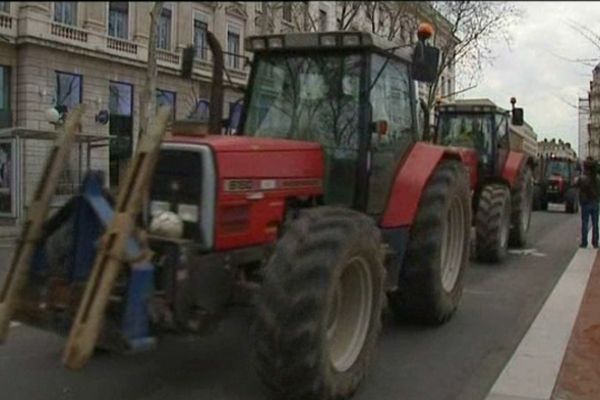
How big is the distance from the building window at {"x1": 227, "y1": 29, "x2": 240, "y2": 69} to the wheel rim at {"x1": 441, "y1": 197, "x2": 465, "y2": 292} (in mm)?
3235

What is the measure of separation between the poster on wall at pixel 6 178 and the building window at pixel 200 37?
50.3ft

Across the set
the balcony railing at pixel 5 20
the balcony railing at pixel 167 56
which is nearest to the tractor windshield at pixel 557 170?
the balcony railing at pixel 5 20

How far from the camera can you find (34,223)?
455 centimetres

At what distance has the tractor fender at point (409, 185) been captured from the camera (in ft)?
21.7

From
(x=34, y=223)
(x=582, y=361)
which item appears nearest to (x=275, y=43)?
(x=34, y=223)

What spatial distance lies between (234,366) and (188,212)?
1827mm

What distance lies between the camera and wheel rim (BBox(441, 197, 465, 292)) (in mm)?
7941

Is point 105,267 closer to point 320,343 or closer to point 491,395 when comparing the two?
point 320,343

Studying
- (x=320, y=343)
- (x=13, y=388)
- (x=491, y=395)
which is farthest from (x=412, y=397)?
(x=13, y=388)

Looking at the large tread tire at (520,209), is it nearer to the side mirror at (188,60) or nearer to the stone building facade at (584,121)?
the stone building facade at (584,121)

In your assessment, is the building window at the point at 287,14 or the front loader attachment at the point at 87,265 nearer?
the building window at the point at 287,14

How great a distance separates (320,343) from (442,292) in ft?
9.49

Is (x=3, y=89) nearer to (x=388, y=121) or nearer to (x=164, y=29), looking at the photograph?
(x=388, y=121)

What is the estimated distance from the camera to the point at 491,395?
5.42 metres
